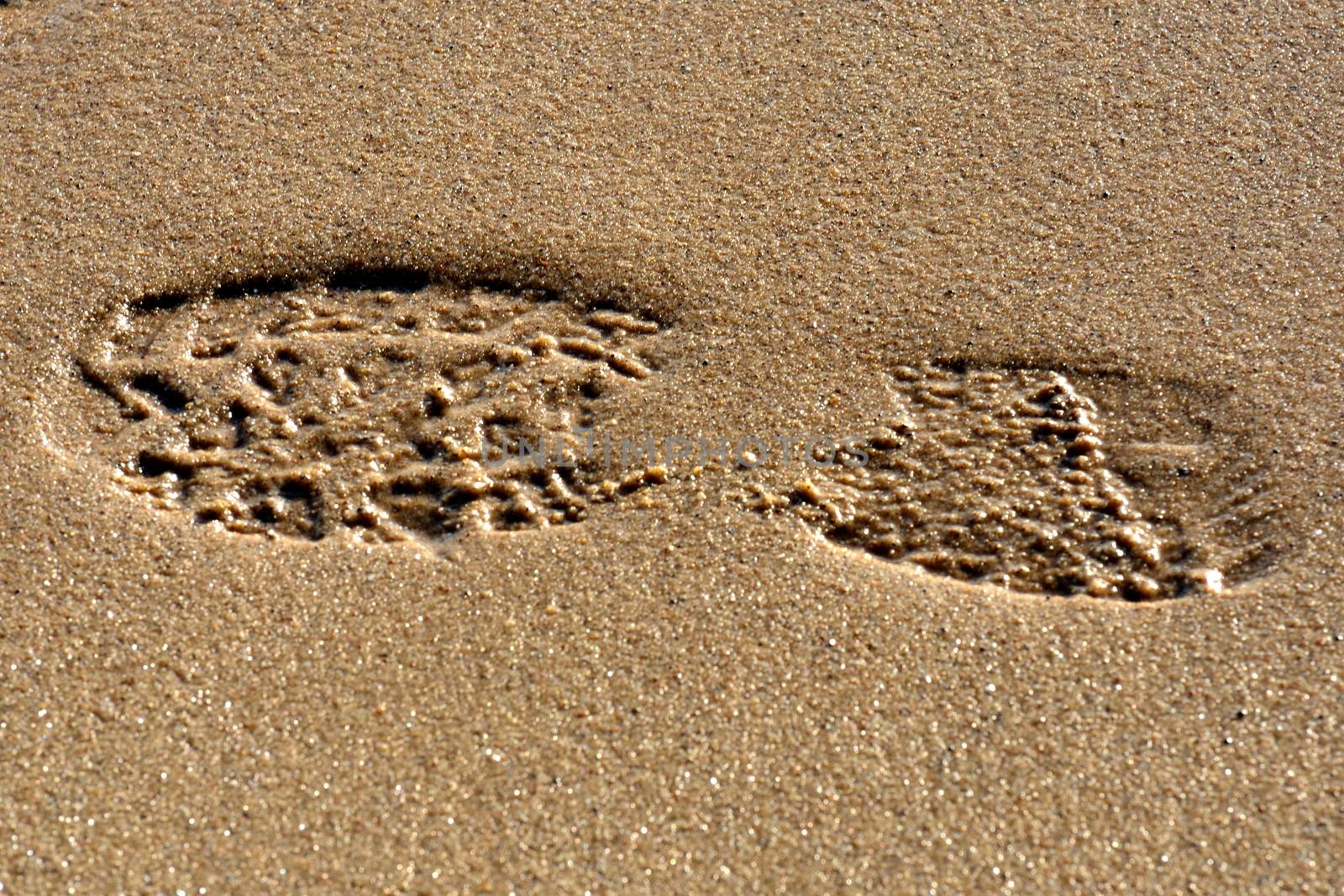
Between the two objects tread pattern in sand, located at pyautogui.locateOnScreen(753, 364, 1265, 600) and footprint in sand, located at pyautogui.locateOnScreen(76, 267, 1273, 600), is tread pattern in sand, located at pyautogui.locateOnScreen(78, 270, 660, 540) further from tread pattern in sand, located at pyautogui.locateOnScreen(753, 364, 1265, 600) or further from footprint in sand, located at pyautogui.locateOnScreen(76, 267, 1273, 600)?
tread pattern in sand, located at pyautogui.locateOnScreen(753, 364, 1265, 600)

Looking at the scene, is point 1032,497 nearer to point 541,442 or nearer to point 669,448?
point 669,448

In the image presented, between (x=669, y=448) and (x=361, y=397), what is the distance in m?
0.45

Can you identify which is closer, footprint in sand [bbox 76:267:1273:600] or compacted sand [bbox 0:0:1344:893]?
compacted sand [bbox 0:0:1344:893]

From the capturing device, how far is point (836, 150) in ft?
7.41

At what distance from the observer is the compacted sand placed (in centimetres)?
147

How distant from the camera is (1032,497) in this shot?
5.91 feet

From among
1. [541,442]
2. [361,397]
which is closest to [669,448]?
[541,442]

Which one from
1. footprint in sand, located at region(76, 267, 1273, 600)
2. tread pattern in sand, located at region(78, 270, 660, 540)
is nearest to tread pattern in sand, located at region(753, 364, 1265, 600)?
footprint in sand, located at region(76, 267, 1273, 600)

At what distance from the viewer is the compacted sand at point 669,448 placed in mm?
1470

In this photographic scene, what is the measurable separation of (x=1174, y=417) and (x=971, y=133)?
25.7 inches

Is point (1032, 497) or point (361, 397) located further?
point (361, 397)

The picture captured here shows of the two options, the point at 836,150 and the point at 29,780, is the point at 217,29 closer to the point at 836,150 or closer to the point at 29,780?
the point at 836,150

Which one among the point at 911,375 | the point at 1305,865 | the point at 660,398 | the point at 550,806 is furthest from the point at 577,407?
the point at 1305,865

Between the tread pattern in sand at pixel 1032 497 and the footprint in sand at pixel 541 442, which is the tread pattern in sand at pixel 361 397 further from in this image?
the tread pattern in sand at pixel 1032 497
